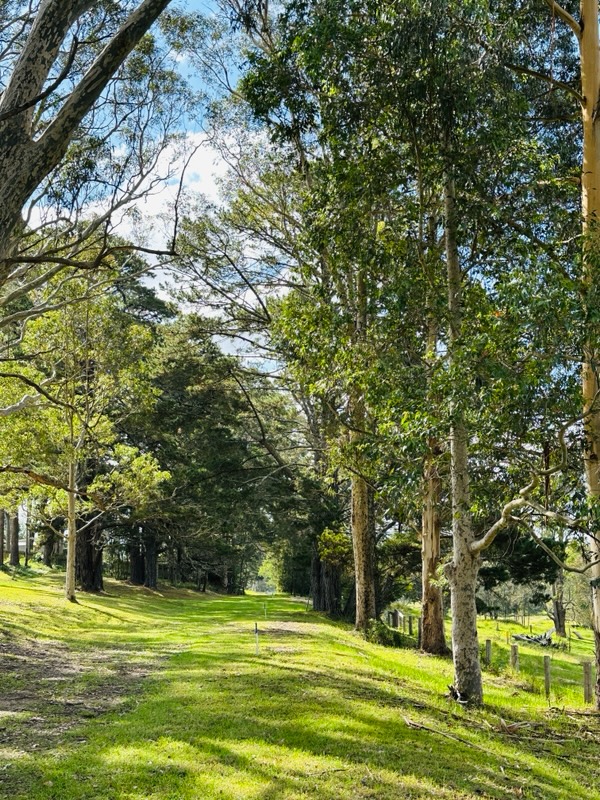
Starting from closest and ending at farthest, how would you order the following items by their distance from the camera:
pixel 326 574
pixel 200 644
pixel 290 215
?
pixel 200 644
pixel 290 215
pixel 326 574

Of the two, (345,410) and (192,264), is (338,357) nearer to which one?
(345,410)

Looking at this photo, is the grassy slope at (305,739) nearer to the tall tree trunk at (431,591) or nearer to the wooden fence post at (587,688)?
the wooden fence post at (587,688)

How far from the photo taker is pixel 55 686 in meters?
9.71

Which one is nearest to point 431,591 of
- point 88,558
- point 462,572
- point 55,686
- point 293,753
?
point 462,572

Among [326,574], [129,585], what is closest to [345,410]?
[326,574]

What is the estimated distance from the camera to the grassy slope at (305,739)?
5.64 metres

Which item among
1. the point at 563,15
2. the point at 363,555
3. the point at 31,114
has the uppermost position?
the point at 563,15

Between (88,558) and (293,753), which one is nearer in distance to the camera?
(293,753)

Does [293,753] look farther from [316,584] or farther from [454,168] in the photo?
[316,584]

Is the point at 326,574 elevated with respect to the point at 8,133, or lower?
lower

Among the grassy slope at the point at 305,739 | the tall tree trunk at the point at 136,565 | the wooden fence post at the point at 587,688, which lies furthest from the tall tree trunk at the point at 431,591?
the tall tree trunk at the point at 136,565

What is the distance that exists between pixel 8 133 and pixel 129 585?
36.8 meters

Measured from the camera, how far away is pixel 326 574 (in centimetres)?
2672

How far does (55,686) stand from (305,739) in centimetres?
465
